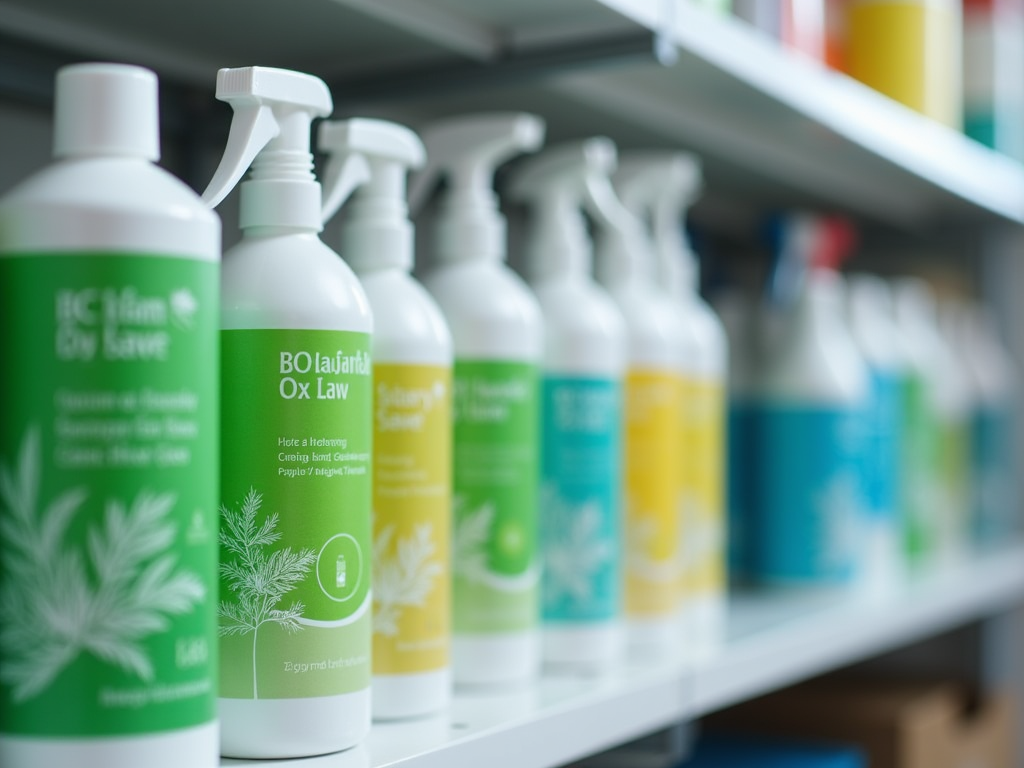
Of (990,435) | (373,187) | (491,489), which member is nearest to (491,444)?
(491,489)

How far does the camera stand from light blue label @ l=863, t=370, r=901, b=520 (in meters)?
1.12

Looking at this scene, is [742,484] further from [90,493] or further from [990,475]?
[90,493]

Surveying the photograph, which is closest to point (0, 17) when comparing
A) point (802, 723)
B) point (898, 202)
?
point (802, 723)

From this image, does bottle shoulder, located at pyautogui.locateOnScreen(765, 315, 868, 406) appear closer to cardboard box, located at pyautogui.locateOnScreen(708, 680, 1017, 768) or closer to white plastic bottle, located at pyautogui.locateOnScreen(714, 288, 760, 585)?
white plastic bottle, located at pyautogui.locateOnScreen(714, 288, 760, 585)

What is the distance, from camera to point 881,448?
114 cm

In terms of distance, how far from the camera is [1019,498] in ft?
4.75

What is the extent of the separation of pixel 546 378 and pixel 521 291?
6 cm

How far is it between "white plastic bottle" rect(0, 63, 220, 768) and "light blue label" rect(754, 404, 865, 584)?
716 millimetres

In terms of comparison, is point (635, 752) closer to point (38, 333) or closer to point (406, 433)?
point (406, 433)

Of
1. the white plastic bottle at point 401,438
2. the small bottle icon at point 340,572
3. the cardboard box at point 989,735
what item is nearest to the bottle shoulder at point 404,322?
the white plastic bottle at point 401,438

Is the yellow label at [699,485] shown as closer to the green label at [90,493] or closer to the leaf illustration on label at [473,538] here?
the leaf illustration on label at [473,538]

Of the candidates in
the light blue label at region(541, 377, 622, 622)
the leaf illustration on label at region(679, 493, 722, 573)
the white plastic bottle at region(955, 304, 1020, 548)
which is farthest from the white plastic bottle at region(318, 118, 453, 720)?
the white plastic bottle at region(955, 304, 1020, 548)

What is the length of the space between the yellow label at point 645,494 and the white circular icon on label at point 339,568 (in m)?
0.29

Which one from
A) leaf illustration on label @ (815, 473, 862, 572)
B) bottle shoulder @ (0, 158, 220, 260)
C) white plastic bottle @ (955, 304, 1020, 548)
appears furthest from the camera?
white plastic bottle @ (955, 304, 1020, 548)
